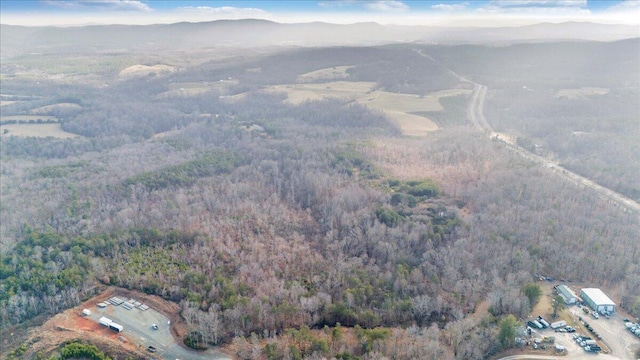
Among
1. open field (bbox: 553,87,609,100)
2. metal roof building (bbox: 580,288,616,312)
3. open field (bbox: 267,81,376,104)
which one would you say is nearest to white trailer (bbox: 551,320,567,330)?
metal roof building (bbox: 580,288,616,312)

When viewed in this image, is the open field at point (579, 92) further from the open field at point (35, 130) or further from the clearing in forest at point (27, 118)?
the clearing in forest at point (27, 118)

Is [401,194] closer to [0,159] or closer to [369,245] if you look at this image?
[369,245]

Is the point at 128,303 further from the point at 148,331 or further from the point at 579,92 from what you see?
the point at 579,92

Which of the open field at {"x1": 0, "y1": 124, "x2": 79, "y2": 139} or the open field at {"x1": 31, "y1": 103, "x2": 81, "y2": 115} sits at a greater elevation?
the open field at {"x1": 31, "y1": 103, "x2": 81, "y2": 115}

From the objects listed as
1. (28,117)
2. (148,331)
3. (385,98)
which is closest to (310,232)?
(148,331)

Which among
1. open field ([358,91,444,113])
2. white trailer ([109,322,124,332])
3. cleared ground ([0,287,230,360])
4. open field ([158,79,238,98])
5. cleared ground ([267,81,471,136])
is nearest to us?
cleared ground ([0,287,230,360])

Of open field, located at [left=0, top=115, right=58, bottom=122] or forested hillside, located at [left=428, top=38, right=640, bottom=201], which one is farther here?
open field, located at [left=0, top=115, right=58, bottom=122]

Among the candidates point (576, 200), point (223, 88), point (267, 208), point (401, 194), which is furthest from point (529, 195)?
point (223, 88)

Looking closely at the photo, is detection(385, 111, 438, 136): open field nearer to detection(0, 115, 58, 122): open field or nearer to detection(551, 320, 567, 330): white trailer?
detection(551, 320, 567, 330): white trailer
